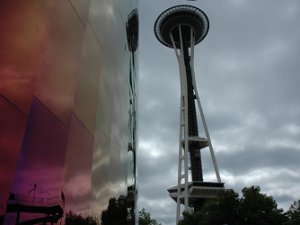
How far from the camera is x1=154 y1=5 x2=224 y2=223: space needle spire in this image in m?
90.5

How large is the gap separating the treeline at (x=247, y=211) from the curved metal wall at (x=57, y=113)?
128 feet

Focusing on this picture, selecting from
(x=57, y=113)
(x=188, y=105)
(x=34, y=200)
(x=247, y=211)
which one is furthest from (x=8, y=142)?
(x=188, y=105)

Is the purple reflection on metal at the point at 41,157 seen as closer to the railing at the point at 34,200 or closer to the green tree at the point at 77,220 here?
the railing at the point at 34,200

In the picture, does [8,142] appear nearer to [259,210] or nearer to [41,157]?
[41,157]

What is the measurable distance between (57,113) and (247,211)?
42123mm

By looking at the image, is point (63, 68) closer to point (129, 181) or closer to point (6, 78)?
point (6, 78)

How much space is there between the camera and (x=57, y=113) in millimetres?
4285

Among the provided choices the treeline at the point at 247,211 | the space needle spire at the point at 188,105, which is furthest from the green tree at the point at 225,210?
the space needle spire at the point at 188,105

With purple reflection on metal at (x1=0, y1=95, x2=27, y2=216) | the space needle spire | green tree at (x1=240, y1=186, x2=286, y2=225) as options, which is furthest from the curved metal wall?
the space needle spire

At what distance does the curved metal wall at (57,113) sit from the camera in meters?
3.40

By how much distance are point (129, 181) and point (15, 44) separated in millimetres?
6063

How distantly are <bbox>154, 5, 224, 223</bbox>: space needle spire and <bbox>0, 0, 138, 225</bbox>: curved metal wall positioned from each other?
74709 mm

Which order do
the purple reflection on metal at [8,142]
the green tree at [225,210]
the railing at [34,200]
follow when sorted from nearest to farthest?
the purple reflection on metal at [8,142] < the railing at [34,200] < the green tree at [225,210]

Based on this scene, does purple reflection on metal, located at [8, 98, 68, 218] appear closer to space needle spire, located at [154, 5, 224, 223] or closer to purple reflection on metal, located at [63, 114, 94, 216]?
purple reflection on metal, located at [63, 114, 94, 216]
